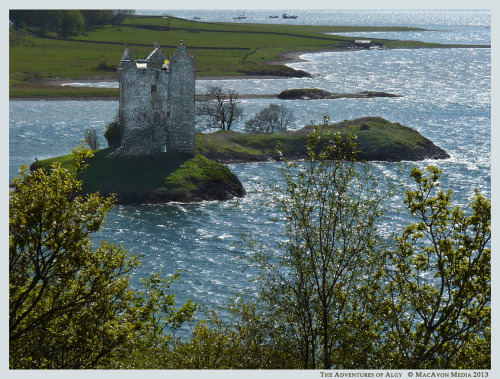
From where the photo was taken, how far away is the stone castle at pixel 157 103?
78562mm

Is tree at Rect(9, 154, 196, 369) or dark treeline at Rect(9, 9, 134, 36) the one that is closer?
tree at Rect(9, 154, 196, 369)

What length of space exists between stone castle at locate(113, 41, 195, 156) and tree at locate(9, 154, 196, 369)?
56.1 metres

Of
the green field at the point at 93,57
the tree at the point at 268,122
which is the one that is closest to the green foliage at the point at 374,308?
the tree at the point at 268,122

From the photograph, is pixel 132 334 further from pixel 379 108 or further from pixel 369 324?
pixel 379 108

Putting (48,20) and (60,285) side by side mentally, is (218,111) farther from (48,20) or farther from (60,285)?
(60,285)

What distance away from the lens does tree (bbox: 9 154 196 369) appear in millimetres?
21062

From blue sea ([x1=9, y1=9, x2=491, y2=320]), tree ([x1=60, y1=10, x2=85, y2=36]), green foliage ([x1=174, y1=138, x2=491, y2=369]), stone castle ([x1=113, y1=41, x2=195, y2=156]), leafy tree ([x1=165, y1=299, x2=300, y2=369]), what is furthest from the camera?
tree ([x1=60, y1=10, x2=85, y2=36])

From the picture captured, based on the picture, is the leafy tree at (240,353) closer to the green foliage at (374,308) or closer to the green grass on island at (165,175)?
the green foliage at (374,308)

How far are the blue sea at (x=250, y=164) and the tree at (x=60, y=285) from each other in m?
8.76

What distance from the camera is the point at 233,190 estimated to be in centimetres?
7862

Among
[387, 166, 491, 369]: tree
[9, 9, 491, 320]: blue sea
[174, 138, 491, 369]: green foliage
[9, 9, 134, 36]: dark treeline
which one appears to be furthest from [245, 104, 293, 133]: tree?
[9, 9, 134, 36]: dark treeline

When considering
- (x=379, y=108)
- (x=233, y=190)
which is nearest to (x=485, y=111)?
(x=379, y=108)

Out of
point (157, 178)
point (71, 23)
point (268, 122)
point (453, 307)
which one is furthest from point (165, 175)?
point (71, 23)

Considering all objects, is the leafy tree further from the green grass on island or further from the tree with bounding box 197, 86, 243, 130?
the tree with bounding box 197, 86, 243, 130
